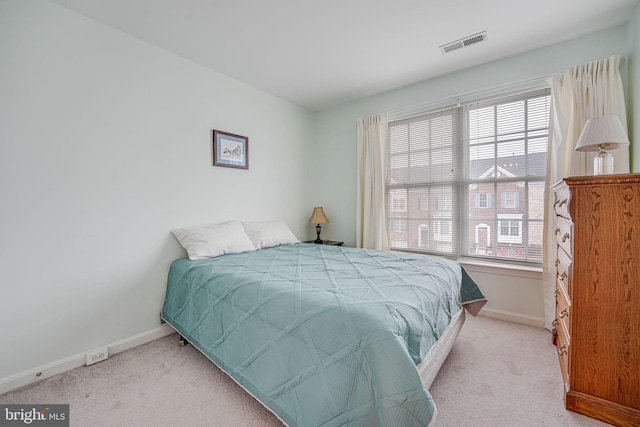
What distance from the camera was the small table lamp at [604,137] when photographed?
5.53 ft

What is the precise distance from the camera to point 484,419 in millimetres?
1430

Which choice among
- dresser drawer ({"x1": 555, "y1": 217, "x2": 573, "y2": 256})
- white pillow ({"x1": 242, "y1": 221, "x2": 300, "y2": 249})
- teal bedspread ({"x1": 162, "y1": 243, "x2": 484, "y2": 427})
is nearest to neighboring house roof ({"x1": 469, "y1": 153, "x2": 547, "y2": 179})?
dresser drawer ({"x1": 555, "y1": 217, "x2": 573, "y2": 256})

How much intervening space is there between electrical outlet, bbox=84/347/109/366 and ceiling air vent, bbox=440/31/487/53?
395cm

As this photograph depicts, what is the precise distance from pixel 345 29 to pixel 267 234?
2.17m

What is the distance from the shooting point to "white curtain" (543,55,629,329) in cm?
212

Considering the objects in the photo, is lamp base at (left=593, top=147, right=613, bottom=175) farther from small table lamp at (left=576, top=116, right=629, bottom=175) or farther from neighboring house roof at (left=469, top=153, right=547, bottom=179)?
neighboring house roof at (left=469, top=153, right=547, bottom=179)

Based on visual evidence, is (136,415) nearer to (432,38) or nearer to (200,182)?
(200,182)

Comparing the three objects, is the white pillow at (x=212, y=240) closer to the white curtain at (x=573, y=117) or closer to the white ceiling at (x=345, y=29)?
the white ceiling at (x=345, y=29)

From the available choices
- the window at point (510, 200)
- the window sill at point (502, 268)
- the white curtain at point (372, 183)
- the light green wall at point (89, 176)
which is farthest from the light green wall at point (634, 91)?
the light green wall at point (89, 176)

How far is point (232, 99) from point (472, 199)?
300cm

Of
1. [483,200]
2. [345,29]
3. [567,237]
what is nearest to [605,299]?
[567,237]

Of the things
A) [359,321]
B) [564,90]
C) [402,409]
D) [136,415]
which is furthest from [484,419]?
[564,90]

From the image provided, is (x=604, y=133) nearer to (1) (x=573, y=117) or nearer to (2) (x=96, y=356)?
(1) (x=573, y=117)

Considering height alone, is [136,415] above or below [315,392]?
below
